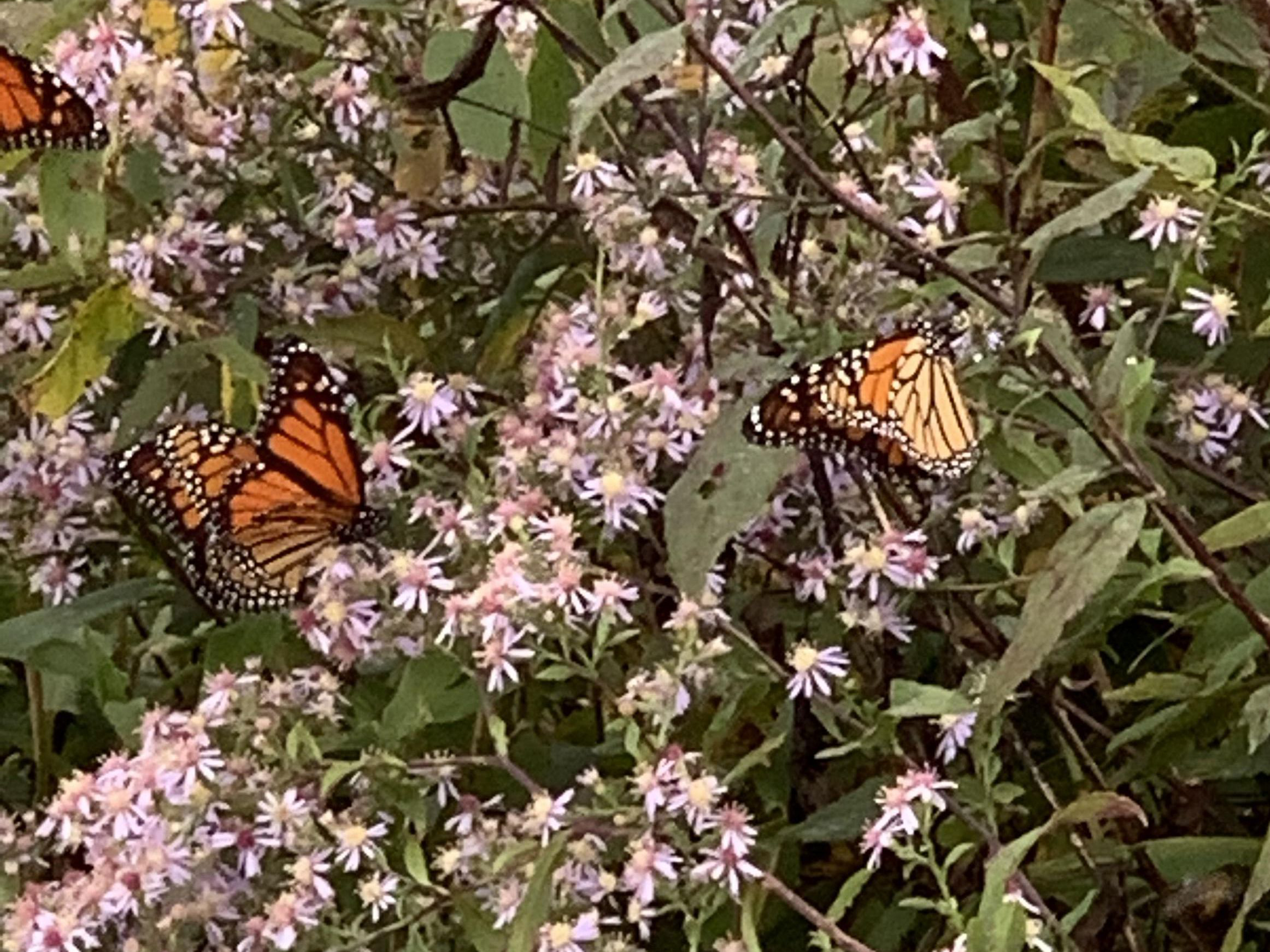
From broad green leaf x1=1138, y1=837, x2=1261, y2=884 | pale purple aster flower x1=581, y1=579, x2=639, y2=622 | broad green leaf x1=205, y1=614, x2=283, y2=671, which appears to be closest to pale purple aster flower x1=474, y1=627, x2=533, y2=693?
pale purple aster flower x1=581, y1=579, x2=639, y2=622

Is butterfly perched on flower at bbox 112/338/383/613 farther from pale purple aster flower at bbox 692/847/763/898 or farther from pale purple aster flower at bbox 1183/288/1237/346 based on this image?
pale purple aster flower at bbox 1183/288/1237/346

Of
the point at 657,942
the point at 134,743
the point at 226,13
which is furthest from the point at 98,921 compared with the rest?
the point at 226,13

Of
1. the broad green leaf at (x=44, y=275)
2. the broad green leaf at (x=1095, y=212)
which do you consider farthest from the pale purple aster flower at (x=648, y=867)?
the broad green leaf at (x=44, y=275)

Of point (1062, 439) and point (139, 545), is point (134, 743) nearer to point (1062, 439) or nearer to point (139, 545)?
point (139, 545)

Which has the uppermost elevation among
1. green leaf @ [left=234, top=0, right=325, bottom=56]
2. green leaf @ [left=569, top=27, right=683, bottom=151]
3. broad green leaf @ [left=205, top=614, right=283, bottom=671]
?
green leaf @ [left=234, top=0, right=325, bottom=56]

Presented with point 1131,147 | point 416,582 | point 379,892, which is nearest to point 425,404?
point 416,582
